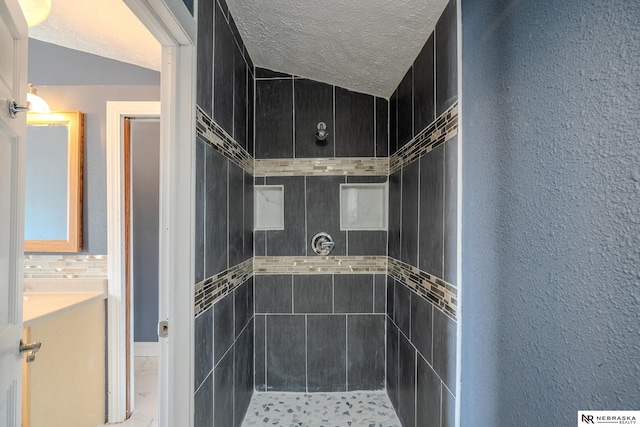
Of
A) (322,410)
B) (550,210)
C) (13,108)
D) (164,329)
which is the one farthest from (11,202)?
(322,410)

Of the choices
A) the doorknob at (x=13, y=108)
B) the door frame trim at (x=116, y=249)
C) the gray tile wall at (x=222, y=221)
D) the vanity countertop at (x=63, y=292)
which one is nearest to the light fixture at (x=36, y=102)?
the door frame trim at (x=116, y=249)

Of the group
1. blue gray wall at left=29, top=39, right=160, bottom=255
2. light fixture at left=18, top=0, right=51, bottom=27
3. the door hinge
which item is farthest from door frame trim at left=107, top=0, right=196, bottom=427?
blue gray wall at left=29, top=39, right=160, bottom=255

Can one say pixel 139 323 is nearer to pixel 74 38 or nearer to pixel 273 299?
pixel 273 299

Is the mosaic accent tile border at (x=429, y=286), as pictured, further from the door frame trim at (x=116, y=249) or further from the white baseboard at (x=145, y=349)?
the white baseboard at (x=145, y=349)

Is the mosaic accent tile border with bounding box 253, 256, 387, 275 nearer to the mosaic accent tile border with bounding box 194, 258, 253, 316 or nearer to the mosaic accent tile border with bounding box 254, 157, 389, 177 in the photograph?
the mosaic accent tile border with bounding box 194, 258, 253, 316

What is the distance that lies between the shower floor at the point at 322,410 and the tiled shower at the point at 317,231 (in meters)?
0.06

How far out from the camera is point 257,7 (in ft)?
4.72

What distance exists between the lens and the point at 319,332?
82.4 inches

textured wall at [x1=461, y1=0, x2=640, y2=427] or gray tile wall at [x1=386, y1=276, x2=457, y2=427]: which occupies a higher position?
textured wall at [x1=461, y1=0, x2=640, y2=427]

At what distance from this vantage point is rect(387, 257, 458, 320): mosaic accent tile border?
1141 millimetres

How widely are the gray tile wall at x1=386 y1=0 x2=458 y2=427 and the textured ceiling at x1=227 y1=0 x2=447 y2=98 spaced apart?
9 cm

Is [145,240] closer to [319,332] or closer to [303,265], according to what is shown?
[303,265]

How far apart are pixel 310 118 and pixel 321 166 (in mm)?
347

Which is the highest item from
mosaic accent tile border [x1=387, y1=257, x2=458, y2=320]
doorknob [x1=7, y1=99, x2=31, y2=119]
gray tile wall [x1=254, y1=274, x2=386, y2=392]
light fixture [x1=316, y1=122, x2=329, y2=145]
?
light fixture [x1=316, y1=122, x2=329, y2=145]
